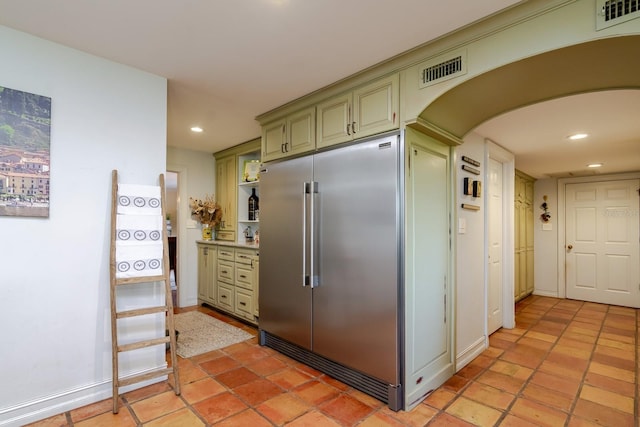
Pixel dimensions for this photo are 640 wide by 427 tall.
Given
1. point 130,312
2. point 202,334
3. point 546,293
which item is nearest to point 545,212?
point 546,293

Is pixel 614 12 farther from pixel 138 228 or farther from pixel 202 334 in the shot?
pixel 202 334

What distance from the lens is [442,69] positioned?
200 centimetres

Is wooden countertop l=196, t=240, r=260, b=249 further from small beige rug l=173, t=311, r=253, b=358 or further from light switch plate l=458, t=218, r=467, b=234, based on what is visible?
light switch plate l=458, t=218, r=467, b=234

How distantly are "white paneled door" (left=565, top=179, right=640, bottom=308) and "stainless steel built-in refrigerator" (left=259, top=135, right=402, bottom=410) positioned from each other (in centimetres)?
541

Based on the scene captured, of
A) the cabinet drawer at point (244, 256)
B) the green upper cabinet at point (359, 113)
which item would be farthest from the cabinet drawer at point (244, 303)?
the green upper cabinet at point (359, 113)

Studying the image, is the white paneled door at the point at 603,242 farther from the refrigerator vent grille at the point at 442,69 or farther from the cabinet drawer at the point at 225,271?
the cabinet drawer at the point at 225,271

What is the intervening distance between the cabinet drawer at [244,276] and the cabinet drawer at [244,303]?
0.28 ft

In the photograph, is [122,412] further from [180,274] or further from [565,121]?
[565,121]

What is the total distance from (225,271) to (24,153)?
2619 millimetres

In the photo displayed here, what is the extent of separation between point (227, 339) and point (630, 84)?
3.88 metres

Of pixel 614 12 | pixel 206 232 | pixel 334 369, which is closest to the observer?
pixel 614 12

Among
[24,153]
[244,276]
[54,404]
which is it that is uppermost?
[24,153]

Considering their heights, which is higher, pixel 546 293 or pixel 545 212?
pixel 545 212

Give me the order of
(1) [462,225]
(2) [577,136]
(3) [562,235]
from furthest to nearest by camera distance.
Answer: (3) [562,235], (2) [577,136], (1) [462,225]
